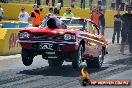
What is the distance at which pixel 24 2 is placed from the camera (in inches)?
1623

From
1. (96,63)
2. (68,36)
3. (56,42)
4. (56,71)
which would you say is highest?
(68,36)

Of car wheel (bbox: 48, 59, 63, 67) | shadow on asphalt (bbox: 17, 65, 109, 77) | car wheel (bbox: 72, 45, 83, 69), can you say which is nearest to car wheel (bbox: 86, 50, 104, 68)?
shadow on asphalt (bbox: 17, 65, 109, 77)

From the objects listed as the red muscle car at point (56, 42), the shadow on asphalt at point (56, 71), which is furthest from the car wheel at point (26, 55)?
the shadow on asphalt at point (56, 71)

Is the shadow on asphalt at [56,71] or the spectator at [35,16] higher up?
the spectator at [35,16]

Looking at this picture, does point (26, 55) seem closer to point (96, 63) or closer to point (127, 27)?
point (96, 63)

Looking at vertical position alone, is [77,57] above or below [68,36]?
below

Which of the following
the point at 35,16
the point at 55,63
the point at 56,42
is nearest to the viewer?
the point at 56,42

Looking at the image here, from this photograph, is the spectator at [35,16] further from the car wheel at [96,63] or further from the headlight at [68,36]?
the headlight at [68,36]

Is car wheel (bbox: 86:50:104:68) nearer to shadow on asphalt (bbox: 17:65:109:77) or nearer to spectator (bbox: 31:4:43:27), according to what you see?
shadow on asphalt (bbox: 17:65:109:77)

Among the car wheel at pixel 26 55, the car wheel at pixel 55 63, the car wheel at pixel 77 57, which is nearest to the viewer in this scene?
the car wheel at pixel 77 57

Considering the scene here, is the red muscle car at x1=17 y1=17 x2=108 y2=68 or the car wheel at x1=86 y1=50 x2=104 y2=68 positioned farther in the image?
the car wheel at x1=86 y1=50 x2=104 y2=68

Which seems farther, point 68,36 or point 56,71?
point 56,71

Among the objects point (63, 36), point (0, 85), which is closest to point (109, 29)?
point (63, 36)

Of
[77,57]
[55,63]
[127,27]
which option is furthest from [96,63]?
[127,27]
